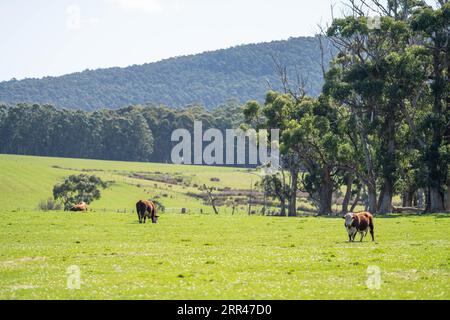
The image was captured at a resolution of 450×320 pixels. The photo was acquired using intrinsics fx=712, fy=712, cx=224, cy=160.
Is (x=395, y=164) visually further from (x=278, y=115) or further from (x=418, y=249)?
(x=418, y=249)

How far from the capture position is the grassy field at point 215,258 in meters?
18.7

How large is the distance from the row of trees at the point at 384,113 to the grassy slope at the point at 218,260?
18160 mm

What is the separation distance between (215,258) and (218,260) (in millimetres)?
775

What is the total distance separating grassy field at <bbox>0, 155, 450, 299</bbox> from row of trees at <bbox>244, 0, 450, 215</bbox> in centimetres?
1274

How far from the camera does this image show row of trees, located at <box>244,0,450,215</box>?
5884 centimetres

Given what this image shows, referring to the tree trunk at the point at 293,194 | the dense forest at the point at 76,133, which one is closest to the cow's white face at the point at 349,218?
the tree trunk at the point at 293,194

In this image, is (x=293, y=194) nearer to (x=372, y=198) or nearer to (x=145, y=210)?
(x=372, y=198)

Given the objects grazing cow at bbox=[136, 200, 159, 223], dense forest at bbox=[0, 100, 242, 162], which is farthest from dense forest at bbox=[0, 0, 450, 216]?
dense forest at bbox=[0, 100, 242, 162]

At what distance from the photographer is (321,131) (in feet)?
228

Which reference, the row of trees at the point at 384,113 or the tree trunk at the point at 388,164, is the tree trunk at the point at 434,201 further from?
the tree trunk at the point at 388,164

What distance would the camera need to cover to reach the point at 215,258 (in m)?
26.5

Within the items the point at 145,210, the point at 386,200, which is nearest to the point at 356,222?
the point at 145,210
